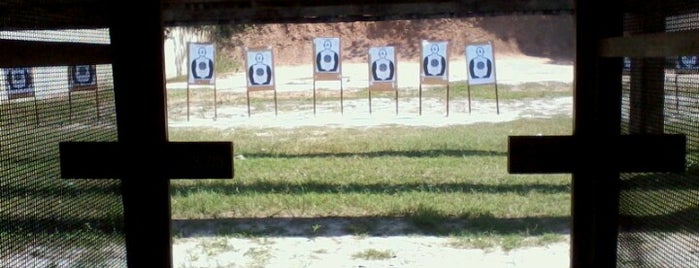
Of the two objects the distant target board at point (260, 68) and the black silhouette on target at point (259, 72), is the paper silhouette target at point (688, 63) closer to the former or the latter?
the distant target board at point (260, 68)

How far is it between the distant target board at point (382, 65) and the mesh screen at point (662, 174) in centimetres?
1666

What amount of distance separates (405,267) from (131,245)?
9.31 ft

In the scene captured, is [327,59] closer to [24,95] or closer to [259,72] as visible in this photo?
[259,72]

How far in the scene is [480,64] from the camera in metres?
19.2

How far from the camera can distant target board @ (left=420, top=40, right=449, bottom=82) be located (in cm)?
1889

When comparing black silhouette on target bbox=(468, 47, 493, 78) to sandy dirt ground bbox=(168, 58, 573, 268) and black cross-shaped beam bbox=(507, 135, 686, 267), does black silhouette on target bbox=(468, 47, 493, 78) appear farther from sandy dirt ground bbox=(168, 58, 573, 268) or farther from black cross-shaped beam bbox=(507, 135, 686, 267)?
black cross-shaped beam bbox=(507, 135, 686, 267)

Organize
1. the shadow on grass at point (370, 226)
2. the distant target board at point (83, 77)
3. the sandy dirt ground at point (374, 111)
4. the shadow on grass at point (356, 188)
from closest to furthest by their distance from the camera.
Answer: the distant target board at point (83, 77)
the shadow on grass at point (370, 226)
the shadow on grass at point (356, 188)
the sandy dirt ground at point (374, 111)

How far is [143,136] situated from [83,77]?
269 mm

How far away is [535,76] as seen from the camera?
23016 mm

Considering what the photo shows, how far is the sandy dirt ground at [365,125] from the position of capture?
16.2 feet

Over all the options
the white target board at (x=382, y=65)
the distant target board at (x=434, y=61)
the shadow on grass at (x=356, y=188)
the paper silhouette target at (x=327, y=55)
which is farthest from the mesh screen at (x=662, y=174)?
the paper silhouette target at (x=327, y=55)

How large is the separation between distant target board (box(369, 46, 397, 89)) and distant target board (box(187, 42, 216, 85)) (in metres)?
3.55

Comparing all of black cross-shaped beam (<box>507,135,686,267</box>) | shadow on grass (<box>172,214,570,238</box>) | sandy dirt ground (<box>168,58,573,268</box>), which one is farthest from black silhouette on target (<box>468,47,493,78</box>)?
black cross-shaped beam (<box>507,135,686,267</box>)

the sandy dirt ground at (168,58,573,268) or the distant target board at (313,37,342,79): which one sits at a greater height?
the distant target board at (313,37,342,79)
